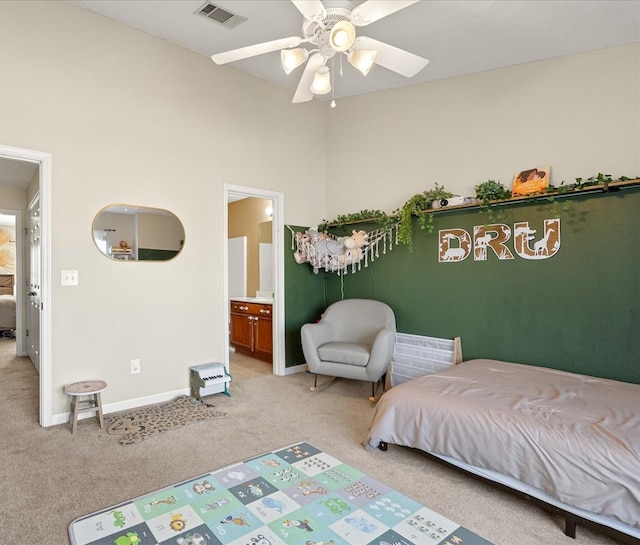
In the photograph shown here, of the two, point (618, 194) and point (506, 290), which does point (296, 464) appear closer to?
point (506, 290)

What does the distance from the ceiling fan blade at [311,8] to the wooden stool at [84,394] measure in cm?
292

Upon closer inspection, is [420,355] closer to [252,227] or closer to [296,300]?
[296,300]

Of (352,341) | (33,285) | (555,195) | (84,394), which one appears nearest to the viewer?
(84,394)

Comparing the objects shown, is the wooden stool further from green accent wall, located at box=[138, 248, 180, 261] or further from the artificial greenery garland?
the artificial greenery garland

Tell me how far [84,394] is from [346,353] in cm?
213

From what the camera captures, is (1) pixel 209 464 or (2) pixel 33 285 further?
(2) pixel 33 285

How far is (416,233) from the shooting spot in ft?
13.2

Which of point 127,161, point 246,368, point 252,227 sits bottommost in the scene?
point 246,368

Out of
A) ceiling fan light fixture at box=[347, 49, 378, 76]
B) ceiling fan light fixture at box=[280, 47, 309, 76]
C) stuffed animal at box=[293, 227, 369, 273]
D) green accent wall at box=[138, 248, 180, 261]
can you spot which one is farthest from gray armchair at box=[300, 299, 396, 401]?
ceiling fan light fixture at box=[280, 47, 309, 76]

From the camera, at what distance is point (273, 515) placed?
75.8 inches

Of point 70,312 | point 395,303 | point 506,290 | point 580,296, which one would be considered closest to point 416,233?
point 395,303

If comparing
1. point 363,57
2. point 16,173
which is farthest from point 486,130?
point 16,173

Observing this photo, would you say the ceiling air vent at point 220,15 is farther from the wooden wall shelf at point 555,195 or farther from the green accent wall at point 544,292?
the green accent wall at point 544,292

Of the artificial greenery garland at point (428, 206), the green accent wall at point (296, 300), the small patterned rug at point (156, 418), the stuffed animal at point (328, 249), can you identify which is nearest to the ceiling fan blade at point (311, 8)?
the artificial greenery garland at point (428, 206)
